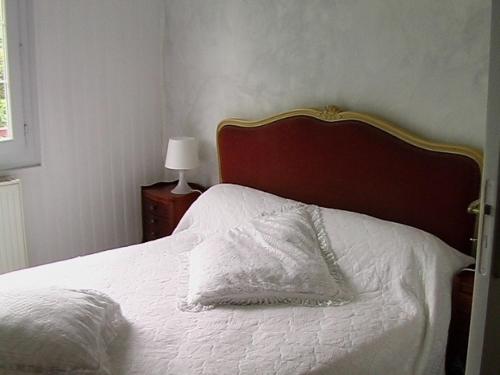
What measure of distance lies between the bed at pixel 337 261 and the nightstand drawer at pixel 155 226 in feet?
1.30

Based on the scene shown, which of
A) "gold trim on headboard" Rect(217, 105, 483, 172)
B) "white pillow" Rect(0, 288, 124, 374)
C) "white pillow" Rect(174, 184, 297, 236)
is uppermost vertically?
"gold trim on headboard" Rect(217, 105, 483, 172)

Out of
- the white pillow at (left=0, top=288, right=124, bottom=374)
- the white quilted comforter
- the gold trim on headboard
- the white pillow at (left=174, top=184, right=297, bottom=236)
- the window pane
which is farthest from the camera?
the window pane

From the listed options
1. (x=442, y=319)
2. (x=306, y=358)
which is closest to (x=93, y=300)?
(x=306, y=358)

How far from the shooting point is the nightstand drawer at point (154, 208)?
11.4 ft

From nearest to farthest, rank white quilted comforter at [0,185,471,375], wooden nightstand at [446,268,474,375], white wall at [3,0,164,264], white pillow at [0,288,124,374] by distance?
white pillow at [0,288,124,374] < white quilted comforter at [0,185,471,375] < wooden nightstand at [446,268,474,375] < white wall at [3,0,164,264]

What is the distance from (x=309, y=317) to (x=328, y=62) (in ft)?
4.38

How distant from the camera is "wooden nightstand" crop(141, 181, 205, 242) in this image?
3418 millimetres

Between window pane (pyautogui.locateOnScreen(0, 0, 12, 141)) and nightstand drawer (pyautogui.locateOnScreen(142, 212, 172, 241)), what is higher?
window pane (pyautogui.locateOnScreen(0, 0, 12, 141))

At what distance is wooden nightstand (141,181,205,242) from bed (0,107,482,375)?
0.31 m

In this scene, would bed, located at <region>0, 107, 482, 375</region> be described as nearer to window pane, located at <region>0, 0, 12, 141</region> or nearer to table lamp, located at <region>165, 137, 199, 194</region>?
table lamp, located at <region>165, 137, 199, 194</region>

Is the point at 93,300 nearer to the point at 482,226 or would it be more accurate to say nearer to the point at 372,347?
the point at 372,347

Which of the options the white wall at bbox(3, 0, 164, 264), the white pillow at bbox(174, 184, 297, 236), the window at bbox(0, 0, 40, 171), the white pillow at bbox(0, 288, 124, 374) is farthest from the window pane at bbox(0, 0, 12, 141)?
the white pillow at bbox(0, 288, 124, 374)

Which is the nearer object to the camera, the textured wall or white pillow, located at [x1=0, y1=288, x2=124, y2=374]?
Answer: white pillow, located at [x1=0, y1=288, x2=124, y2=374]

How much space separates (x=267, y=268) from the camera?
2.30 meters
